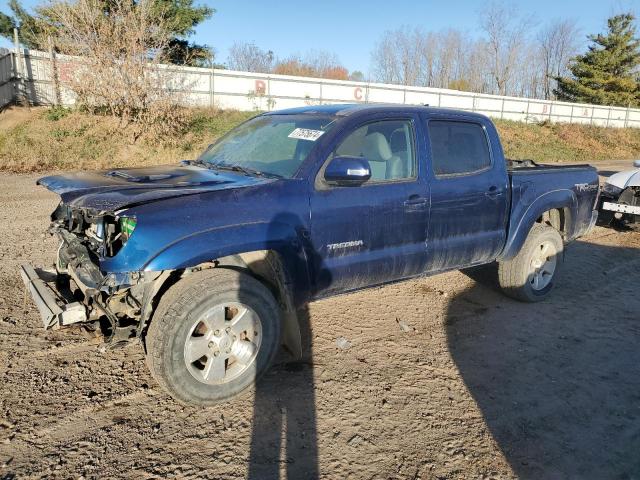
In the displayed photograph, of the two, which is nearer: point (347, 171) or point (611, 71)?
point (347, 171)

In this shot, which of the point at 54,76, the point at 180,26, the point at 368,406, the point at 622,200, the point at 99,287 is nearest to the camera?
the point at 99,287

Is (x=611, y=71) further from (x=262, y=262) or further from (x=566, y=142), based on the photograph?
(x=262, y=262)

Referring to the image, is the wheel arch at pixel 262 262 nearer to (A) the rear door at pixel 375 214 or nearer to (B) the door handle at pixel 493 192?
(A) the rear door at pixel 375 214

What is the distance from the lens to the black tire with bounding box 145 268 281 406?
2.91 m

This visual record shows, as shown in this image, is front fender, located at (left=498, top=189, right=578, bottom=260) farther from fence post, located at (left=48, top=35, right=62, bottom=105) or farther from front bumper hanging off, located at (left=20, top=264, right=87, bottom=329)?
fence post, located at (left=48, top=35, right=62, bottom=105)

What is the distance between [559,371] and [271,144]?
2958mm

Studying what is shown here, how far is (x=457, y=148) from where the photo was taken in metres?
4.38

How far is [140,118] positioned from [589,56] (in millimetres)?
48137

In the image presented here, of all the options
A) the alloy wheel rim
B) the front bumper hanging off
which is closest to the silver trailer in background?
the alloy wheel rim

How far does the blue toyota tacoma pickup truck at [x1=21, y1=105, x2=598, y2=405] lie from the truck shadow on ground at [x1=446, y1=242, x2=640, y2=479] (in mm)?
777

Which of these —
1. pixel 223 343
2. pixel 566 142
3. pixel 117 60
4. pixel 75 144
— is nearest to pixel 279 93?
pixel 117 60

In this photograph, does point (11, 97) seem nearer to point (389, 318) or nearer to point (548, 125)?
point (389, 318)

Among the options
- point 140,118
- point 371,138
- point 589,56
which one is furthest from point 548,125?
point 371,138

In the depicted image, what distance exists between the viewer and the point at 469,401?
131 inches
